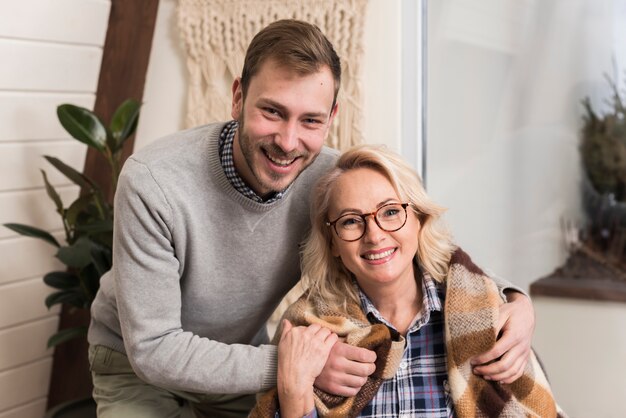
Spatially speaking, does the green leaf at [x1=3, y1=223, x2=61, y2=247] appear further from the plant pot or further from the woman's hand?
the woman's hand

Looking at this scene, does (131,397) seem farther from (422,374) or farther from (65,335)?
(422,374)

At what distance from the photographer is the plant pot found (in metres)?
2.62

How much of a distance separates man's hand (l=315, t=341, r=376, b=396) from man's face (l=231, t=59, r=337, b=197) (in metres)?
0.41

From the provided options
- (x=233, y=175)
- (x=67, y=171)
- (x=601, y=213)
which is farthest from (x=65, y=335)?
(x=601, y=213)

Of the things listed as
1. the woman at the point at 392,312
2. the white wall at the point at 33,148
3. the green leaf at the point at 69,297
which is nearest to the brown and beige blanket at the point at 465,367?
the woman at the point at 392,312

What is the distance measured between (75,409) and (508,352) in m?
1.52

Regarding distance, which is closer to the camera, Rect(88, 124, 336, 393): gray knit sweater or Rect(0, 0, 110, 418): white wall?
Rect(88, 124, 336, 393): gray knit sweater

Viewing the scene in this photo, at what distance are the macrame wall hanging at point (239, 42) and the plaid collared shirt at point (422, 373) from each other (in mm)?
874

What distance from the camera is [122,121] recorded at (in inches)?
108

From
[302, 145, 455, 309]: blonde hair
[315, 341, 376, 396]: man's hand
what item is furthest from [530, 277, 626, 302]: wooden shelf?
[315, 341, 376, 396]: man's hand

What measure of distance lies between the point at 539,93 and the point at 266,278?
4.12 ft

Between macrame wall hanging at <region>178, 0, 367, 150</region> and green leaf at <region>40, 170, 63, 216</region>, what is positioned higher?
macrame wall hanging at <region>178, 0, 367, 150</region>

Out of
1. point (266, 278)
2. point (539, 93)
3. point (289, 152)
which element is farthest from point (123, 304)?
point (539, 93)

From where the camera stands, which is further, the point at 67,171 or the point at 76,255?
the point at 67,171
